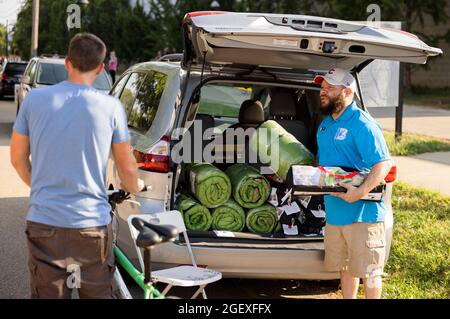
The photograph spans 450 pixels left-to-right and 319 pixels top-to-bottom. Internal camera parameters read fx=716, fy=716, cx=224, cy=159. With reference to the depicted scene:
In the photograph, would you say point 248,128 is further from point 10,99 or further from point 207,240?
point 10,99

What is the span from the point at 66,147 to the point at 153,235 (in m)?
0.59

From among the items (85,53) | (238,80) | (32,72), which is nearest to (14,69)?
(32,72)

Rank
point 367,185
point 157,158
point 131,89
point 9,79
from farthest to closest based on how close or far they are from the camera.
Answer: point 9,79 → point 131,89 → point 157,158 → point 367,185

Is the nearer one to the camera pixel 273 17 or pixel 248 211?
pixel 273 17

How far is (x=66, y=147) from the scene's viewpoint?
3402 millimetres

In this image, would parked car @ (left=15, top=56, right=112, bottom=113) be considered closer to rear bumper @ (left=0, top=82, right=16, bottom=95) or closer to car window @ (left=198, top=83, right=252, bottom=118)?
car window @ (left=198, top=83, right=252, bottom=118)

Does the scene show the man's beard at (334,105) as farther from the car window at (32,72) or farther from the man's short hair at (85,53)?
the car window at (32,72)

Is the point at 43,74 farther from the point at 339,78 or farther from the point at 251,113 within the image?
the point at 339,78

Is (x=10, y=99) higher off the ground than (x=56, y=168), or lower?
lower

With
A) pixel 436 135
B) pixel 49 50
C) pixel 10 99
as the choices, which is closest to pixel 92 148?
pixel 436 135

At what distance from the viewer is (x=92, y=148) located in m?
3.45

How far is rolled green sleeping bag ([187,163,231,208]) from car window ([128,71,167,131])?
0.57 meters

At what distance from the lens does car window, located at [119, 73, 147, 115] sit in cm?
689
